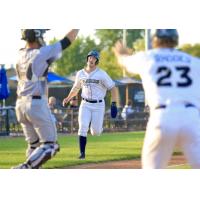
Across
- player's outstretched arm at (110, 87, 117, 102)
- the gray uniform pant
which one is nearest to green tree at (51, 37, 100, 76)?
player's outstretched arm at (110, 87, 117, 102)

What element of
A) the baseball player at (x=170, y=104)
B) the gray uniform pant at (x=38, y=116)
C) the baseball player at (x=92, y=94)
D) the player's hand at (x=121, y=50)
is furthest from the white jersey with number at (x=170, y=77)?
the baseball player at (x=92, y=94)

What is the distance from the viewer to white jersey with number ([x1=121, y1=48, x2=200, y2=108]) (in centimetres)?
732

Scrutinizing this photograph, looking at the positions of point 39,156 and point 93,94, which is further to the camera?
point 93,94

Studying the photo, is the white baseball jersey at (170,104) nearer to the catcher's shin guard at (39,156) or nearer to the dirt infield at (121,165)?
the catcher's shin guard at (39,156)

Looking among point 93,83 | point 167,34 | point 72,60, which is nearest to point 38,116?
point 167,34

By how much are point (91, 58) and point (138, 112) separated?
16428mm

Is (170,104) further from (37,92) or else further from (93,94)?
(93,94)

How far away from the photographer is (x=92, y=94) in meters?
14.5

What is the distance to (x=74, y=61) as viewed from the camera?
57469 millimetres

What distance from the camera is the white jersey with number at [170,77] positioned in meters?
7.32

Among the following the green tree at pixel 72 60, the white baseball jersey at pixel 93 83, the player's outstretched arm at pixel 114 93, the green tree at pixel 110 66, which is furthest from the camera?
the green tree at pixel 72 60

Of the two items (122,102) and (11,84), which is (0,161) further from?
(122,102)

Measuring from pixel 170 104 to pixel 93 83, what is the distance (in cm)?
730
